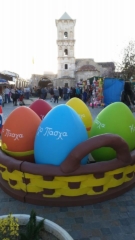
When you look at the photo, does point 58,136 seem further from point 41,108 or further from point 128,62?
point 128,62

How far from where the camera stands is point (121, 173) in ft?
11.4

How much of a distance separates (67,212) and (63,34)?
206ft

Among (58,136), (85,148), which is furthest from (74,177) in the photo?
(58,136)

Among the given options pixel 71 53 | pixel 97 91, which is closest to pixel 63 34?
pixel 71 53

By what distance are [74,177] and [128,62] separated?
87.8ft

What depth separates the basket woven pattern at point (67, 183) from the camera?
3.24 meters

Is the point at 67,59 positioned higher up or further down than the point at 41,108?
higher up

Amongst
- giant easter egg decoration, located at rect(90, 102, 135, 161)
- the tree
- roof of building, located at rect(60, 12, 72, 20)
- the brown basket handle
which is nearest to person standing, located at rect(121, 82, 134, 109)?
giant easter egg decoration, located at rect(90, 102, 135, 161)

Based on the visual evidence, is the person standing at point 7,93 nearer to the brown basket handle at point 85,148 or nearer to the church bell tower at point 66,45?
the brown basket handle at point 85,148

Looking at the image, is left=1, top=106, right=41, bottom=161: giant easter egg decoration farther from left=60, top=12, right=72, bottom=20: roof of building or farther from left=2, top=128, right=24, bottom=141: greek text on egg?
left=60, top=12, right=72, bottom=20: roof of building

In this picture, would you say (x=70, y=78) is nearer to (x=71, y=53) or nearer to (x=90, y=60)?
(x=71, y=53)

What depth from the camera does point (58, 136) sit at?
11.0 ft

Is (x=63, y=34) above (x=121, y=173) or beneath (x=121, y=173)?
above

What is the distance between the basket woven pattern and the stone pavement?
0.20 m
